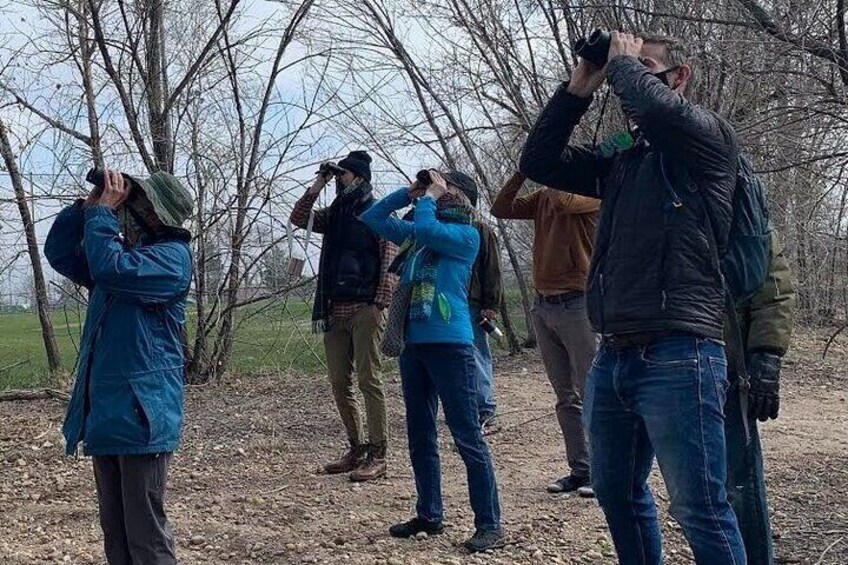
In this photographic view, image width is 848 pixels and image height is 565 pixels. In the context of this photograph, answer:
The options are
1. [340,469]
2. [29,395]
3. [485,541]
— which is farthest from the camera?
[29,395]

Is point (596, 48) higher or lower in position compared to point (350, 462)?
higher

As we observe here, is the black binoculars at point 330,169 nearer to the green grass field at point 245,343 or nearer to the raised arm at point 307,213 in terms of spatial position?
the raised arm at point 307,213

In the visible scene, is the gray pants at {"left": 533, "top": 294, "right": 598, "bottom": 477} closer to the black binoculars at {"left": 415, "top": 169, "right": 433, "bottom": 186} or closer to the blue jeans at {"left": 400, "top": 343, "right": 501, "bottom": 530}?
the blue jeans at {"left": 400, "top": 343, "right": 501, "bottom": 530}

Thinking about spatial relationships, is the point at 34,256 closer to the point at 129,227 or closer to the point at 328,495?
the point at 328,495

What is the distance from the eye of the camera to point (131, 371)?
3084mm

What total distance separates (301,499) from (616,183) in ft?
10.1

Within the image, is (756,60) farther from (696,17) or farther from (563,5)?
(563,5)

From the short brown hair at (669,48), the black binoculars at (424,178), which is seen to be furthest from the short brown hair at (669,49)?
the black binoculars at (424,178)

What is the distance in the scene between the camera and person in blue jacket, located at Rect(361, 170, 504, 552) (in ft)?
13.1

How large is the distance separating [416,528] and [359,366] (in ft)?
4.71

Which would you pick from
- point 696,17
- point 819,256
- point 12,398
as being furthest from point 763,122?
point 12,398

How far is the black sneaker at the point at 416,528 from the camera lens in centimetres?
422

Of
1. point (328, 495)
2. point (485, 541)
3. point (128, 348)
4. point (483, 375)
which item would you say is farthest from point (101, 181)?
point (483, 375)

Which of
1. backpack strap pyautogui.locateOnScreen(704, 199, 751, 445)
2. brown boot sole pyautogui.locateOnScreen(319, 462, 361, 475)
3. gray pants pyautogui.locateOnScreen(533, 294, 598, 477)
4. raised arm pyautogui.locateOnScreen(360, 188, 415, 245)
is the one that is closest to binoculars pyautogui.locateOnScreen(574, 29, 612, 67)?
backpack strap pyautogui.locateOnScreen(704, 199, 751, 445)
